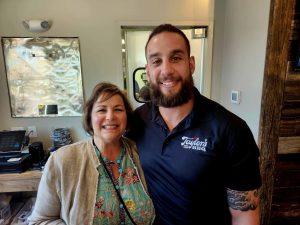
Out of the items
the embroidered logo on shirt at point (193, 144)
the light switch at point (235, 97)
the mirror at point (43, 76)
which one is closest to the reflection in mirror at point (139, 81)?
the mirror at point (43, 76)

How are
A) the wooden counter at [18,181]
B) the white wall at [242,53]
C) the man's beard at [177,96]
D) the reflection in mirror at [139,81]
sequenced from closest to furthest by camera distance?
1. the man's beard at [177,96]
2. the white wall at [242,53]
3. the wooden counter at [18,181]
4. the reflection in mirror at [139,81]

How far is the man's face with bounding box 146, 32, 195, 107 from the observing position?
42.4 inches

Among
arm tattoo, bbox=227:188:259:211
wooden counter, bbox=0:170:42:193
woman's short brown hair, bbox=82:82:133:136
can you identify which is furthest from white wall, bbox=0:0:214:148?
arm tattoo, bbox=227:188:259:211

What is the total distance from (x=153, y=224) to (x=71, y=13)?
6.38ft

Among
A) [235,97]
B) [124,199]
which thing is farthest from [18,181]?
[235,97]

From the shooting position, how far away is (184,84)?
43.0 inches

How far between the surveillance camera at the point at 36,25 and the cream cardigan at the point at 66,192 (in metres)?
1.46

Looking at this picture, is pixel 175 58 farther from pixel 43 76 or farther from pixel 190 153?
pixel 43 76

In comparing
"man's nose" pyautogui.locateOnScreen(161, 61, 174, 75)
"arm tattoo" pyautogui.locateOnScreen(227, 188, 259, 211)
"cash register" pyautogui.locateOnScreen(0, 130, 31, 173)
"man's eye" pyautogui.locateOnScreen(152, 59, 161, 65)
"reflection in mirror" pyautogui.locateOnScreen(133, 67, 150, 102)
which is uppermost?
"man's eye" pyautogui.locateOnScreen(152, 59, 161, 65)

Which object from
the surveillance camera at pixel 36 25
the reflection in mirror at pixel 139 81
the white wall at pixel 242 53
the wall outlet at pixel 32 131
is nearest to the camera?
the white wall at pixel 242 53

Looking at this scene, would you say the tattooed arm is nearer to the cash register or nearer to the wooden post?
the wooden post

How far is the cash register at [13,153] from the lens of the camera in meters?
1.89

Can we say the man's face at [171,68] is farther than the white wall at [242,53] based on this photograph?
No

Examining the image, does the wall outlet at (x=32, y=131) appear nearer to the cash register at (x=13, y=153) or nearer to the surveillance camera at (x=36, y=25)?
the cash register at (x=13, y=153)
